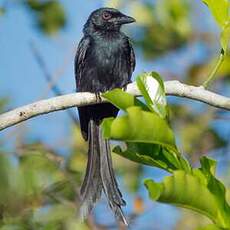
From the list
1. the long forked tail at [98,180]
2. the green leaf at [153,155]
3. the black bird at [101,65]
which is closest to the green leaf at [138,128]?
the green leaf at [153,155]

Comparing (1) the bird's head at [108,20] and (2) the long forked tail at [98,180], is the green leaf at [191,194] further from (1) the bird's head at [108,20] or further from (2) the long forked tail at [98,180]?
(1) the bird's head at [108,20]

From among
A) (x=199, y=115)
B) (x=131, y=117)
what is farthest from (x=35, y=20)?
(x=131, y=117)

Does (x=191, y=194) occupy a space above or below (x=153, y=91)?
below

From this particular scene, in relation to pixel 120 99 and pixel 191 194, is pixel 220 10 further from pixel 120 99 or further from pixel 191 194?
pixel 191 194

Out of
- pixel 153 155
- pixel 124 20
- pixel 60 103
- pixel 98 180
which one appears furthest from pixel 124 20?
pixel 153 155

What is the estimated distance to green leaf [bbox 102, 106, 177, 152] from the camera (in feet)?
5.76

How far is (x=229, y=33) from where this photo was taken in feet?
7.92

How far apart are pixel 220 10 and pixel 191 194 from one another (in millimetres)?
811

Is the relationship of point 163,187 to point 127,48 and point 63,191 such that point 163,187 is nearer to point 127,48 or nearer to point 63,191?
point 63,191

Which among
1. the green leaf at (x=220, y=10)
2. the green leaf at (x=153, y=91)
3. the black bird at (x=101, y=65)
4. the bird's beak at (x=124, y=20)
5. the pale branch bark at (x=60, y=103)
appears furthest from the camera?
the bird's beak at (x=124, y=20)

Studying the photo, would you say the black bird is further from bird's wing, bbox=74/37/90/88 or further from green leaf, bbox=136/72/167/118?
green leaf, bbox=136/72/167/118

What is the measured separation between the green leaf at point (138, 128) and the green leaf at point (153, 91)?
0.60 ft

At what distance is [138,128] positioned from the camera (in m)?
1.80

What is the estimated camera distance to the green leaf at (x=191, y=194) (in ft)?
5.45
